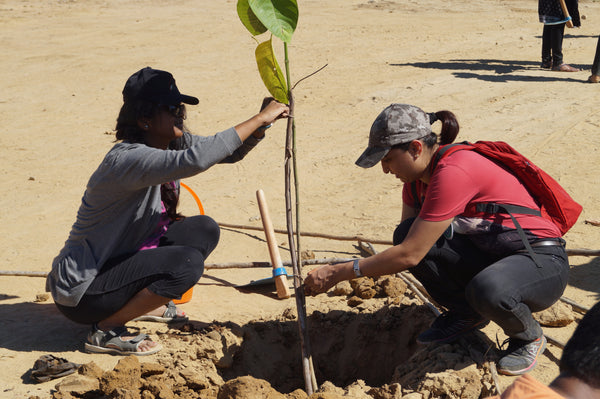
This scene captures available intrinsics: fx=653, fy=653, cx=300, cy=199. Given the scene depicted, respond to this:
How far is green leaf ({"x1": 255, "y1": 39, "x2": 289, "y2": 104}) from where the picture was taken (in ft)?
8.46

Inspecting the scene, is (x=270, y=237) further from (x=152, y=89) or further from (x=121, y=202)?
(x=152, y=89)

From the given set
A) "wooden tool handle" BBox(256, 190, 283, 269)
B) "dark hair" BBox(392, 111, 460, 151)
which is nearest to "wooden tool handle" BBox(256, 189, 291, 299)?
"wooden tool handle" BBox(256, 190, 283, 269)

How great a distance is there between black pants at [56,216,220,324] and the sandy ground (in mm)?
228

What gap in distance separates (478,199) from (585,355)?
1.55 metres

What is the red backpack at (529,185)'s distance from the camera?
2654mm

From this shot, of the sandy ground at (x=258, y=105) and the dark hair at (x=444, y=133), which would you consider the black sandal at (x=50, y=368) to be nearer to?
the sandy ground at (x=258, y=105)

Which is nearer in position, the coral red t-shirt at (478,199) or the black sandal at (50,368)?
the coral red t-shirt at (478,199)

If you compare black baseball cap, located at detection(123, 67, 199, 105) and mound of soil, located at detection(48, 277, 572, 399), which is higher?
black baseball cap, located at detection(123, 67, 199, 105)

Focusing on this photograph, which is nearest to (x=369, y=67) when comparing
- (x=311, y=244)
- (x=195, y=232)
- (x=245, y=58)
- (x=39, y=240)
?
(x=245, y=58)

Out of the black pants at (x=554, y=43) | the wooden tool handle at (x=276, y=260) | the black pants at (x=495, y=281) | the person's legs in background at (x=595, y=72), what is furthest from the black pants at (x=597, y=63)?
the wooden tool handle at (x=276, y=260)

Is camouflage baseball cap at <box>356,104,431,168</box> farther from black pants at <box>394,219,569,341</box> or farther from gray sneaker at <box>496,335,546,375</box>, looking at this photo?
gray sneaker at <box>496,335,546,375</box>

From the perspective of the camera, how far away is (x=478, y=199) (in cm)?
265

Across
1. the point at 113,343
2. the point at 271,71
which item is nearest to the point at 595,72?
the point at 271,71

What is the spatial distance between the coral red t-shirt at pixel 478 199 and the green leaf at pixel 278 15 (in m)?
0.79
